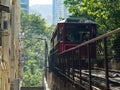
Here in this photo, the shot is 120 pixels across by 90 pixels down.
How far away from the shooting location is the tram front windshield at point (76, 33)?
16.6 metres

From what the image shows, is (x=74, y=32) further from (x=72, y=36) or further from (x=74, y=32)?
(x=72, y=36)

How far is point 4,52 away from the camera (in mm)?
17156

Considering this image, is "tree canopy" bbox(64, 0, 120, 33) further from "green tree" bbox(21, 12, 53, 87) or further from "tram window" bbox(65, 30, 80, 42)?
"green tree" bbox(21, 12, 53, 87)

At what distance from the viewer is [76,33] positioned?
1667 centimetres

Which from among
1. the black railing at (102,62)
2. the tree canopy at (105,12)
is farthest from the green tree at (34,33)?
the black railing at (102,62)

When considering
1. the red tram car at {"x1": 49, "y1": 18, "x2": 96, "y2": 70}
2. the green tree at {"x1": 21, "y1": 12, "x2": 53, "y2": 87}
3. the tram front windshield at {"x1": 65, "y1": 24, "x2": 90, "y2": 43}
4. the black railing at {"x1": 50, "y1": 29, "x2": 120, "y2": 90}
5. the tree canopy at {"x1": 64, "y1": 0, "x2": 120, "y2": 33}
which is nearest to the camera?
the black railing at {"x1": 50, "y1": 29, "x2": 120, "y2": 90}

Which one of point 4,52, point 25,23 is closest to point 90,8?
point 4,52

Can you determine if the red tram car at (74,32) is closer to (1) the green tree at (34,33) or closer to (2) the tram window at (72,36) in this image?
(2) the tram window at (72,36)

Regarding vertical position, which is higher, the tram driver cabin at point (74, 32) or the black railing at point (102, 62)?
the tram driver cabin at point (74, 32)

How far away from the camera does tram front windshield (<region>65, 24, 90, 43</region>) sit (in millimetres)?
16625

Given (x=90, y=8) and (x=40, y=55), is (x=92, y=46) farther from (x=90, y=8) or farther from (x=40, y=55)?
(x=40, y=55)

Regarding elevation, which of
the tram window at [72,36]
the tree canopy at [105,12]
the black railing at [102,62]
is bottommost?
the black railing at [102,62]

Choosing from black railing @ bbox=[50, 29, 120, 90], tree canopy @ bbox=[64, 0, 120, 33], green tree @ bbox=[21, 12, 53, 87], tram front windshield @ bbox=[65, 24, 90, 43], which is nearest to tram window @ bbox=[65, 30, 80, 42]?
tram front windshield @ bbox=[65, 24, 90, 43]

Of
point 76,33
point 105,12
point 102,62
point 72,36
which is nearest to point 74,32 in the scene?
point 76,33
